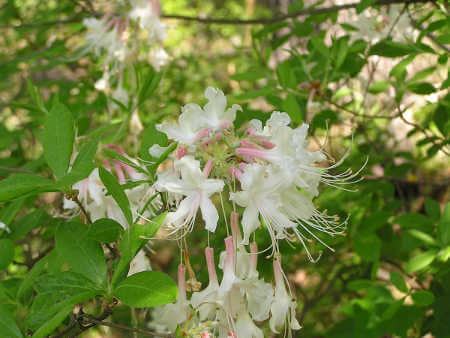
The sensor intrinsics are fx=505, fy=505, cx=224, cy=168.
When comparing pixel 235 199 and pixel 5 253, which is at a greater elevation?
pixel 235 199

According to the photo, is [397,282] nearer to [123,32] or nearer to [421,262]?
[421,262]

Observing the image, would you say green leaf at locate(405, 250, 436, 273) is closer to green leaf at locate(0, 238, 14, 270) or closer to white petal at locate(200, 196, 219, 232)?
white petal at locate(200, 196, 219, 232)

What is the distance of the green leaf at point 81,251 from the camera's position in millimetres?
854

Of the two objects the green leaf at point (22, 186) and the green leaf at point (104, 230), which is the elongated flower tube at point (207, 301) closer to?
the green leaf at point (104, 230)

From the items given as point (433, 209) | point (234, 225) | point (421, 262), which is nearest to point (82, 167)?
point (234, 225)

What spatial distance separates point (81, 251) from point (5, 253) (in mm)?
285

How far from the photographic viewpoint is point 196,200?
853mm

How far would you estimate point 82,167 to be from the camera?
2.75ft

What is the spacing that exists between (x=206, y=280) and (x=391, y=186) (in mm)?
961

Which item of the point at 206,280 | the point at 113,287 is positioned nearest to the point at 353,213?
the point at 206,280

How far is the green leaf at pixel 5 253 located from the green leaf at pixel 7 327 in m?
0.26

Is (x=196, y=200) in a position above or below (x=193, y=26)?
above

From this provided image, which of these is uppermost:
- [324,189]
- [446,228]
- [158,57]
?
[158,57]

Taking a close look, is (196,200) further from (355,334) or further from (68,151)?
(355,334)
